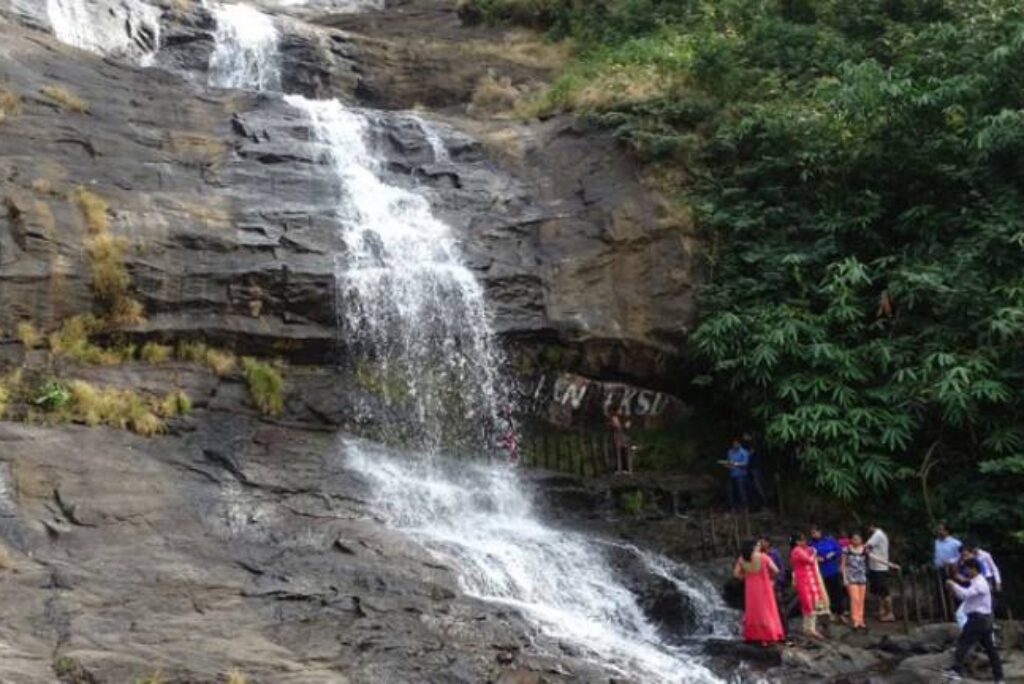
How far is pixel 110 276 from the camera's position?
17.0 meters

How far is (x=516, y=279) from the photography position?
19547 mm

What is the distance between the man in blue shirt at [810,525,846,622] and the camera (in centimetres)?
1584

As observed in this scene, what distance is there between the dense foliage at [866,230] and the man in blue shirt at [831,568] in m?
1.32

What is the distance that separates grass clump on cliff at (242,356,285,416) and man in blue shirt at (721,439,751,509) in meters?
7.43

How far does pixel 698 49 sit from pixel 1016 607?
43.1ft

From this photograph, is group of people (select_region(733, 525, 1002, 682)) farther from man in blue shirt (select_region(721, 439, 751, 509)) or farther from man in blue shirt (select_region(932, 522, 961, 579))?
man in blue shirt (select_region(721, 439, 751, 509))

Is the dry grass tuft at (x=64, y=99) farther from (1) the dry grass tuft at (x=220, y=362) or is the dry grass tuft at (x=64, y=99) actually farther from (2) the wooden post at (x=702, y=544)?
(2) the wooden post at (x=702, y=544)

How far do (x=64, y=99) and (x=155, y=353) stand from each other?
5.95 m

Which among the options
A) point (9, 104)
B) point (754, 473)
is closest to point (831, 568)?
point (754, 473)

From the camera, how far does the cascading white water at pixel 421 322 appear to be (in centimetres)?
1833

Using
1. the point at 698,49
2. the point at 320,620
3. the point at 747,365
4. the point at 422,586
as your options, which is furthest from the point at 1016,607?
the point at 698,49

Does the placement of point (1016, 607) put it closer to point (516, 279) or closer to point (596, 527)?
point (596, 527)

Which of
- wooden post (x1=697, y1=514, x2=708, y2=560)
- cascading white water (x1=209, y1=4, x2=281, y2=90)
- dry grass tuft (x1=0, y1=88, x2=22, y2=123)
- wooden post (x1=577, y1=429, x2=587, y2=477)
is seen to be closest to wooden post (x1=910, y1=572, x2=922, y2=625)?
wooden post (x1=697, y1=514, x2=708, y2=560)

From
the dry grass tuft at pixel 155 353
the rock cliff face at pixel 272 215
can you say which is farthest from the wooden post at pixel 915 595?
the dry grass tuft at pixel 155 353
